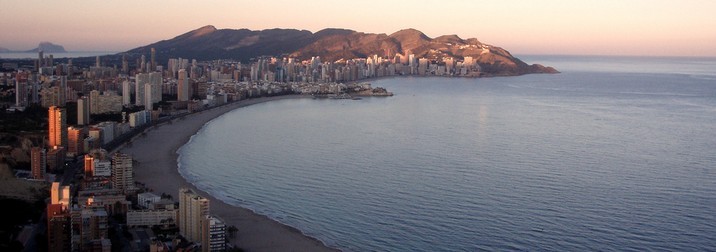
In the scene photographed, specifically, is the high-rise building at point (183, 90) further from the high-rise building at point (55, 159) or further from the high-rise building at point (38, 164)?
the high-rise building at point (38, 164)

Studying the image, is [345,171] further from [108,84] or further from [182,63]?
[182,63]

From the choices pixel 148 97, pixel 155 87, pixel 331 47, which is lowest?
pixel 148 97

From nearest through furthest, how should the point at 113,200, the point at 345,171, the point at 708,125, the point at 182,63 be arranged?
the point at 113,200, the point at 345,171, the point at 708,125, the point at 182,63

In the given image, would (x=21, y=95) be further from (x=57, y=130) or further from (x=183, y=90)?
(x=57, y=130)

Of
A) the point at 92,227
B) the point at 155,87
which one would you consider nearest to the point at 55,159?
the point at 92,227

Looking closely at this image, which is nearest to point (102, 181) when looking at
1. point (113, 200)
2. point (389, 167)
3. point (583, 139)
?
point (113, 200)

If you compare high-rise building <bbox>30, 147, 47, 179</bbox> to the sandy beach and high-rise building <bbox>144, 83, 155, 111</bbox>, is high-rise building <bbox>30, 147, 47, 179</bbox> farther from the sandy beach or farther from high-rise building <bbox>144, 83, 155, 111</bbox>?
high-rise building <bbox>144, 83, 155, 111</bbox>
